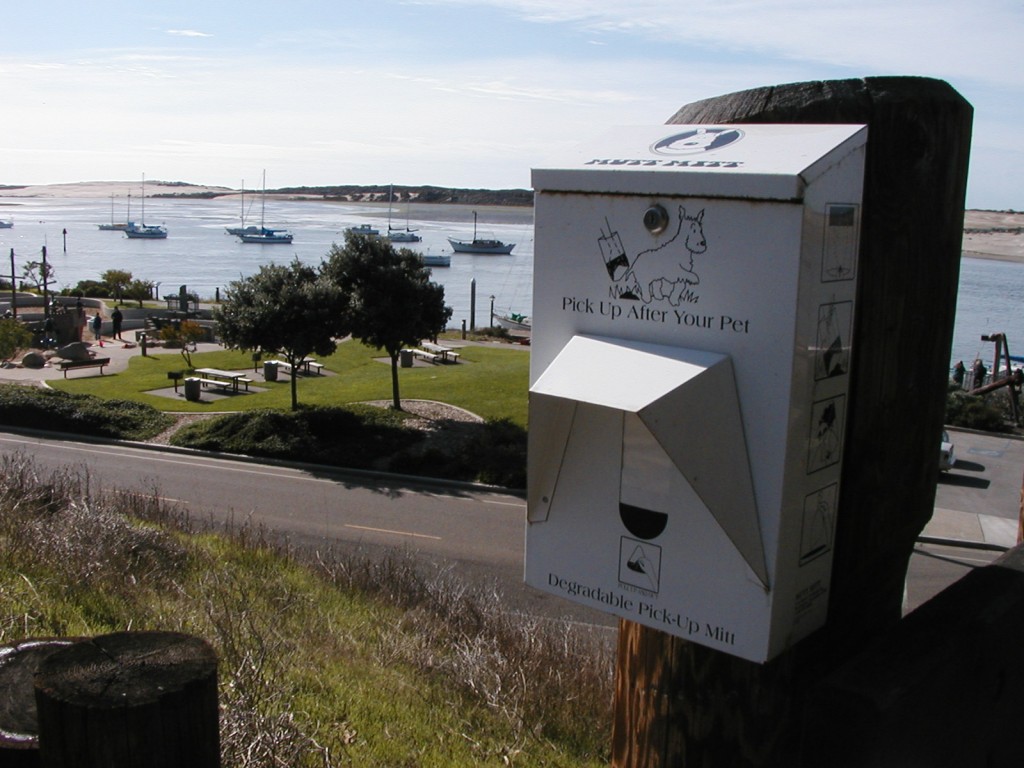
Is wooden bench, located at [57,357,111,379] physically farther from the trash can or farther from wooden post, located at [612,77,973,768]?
wooden post, located at [612,77,973,768]

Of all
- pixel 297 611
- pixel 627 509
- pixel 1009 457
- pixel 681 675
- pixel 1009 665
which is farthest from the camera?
pixel 1009 457

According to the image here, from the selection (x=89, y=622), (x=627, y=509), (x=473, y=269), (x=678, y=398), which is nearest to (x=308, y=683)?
(x=89, y=622)

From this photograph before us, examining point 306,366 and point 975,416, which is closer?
point 975,416

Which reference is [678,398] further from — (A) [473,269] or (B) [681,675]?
(A) [473,269]

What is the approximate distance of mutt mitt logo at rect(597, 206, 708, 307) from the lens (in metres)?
1.80

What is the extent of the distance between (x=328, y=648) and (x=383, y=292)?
60.6 feet

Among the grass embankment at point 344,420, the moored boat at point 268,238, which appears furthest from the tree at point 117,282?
the moored boat at point 268,238

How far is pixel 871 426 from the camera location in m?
1.73

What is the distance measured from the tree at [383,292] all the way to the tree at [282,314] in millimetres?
518

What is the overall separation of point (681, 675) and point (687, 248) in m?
0.75

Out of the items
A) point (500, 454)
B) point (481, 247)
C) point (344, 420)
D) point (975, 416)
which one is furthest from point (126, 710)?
point (481, 247)

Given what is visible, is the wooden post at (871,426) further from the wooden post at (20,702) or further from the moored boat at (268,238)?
the moored boat at (268,238)

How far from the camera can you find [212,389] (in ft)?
92.1

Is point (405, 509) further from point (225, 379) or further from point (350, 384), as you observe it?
point (225, 379)
